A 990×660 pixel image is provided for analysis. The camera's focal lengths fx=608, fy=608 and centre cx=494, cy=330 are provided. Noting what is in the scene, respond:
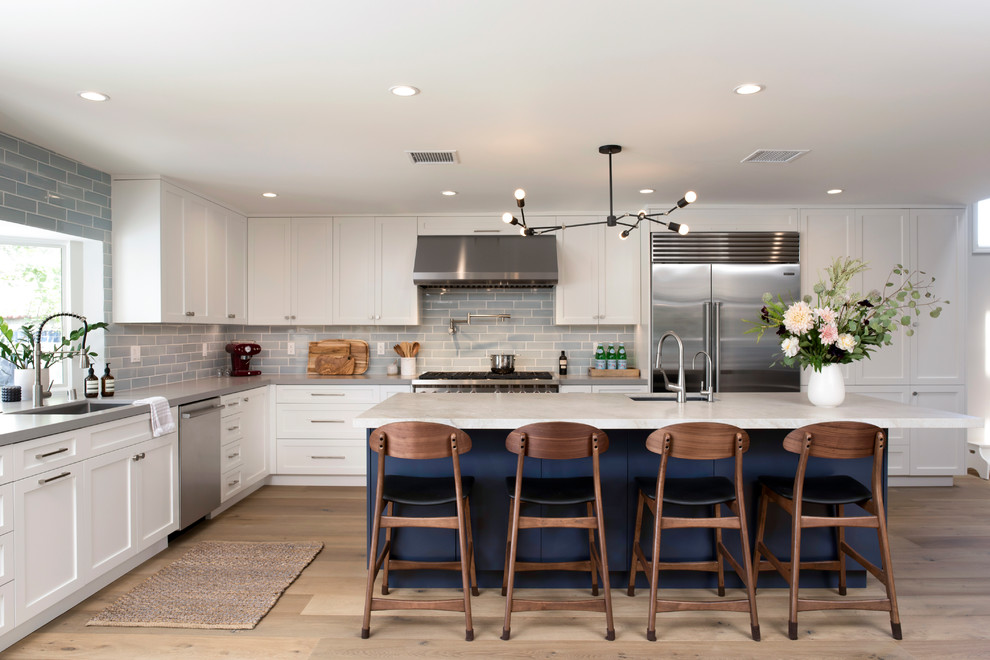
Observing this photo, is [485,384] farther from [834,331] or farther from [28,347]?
[28,347]

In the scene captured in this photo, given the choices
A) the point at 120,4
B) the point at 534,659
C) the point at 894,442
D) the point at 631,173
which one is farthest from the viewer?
the point at 894,442

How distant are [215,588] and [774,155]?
3.97 meters

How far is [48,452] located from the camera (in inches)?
104

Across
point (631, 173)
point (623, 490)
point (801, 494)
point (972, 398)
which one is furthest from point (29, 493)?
point (972, 398)

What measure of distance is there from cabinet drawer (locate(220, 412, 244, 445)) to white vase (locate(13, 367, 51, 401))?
118 cm

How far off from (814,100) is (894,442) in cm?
353

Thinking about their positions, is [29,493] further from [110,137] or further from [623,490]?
[623,490]

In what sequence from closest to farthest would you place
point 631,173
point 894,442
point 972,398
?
point 631,173, point 894,442, point 972,398

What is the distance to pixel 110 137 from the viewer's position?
331 cm

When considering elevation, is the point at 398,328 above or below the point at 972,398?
above

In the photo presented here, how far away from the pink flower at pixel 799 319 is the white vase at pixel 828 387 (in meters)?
0.24

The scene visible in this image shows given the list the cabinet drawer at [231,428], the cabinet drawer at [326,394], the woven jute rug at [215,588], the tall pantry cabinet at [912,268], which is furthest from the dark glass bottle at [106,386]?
the tall pantry cabinet at [912,268]

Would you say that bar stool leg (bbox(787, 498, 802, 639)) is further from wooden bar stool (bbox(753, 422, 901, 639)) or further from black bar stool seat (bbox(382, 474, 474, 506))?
black bar stool seat (bbox(382, 474, 474, 506))

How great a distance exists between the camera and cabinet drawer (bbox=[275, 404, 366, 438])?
5.18 m
